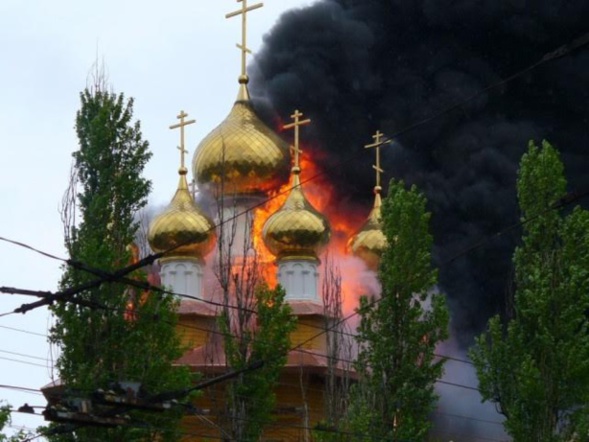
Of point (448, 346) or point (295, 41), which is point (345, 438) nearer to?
point (448, 346)

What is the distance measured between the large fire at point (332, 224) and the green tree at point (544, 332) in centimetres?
756

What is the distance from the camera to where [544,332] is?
27.3 meters

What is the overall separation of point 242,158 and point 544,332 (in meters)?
12.6

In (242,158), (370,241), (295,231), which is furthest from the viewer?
(370,241)

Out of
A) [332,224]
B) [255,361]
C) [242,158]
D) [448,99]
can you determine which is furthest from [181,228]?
[448,99]

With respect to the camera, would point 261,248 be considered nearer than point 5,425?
No

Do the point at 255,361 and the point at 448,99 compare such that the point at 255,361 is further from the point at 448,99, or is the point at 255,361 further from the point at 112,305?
the point at 448,99

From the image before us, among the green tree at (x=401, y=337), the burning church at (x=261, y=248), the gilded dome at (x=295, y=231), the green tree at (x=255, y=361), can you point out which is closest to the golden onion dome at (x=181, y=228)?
Answer: the burning church at (x=261, y=248)

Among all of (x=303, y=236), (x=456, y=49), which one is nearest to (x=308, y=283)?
(x=303, y=236)

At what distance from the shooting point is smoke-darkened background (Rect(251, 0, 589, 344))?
1704 inches

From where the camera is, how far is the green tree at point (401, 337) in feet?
91.1

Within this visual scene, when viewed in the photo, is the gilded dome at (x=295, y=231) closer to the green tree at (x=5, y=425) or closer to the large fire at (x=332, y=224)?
the large fire at (x=332, y=224)

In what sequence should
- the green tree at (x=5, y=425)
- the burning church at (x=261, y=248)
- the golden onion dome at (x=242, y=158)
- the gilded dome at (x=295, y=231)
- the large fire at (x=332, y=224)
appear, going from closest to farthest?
1. the green tree at (x=5, y=425)
2. the burning church at (x=261, y=248)
3. the gilded dome at (x=295, y=231)
4. the large fire at (x=332, y=224)
5. the golden onion dome at (x=242, y=158)

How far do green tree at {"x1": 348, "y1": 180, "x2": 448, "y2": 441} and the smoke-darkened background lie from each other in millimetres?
13238
